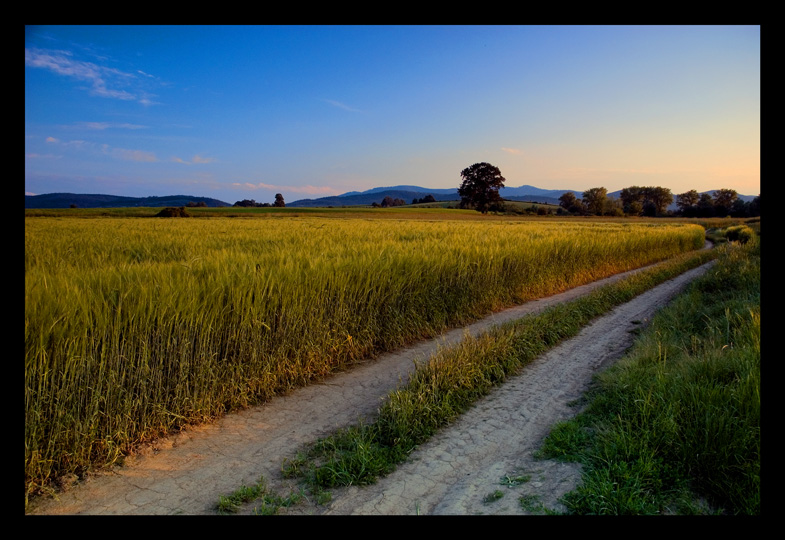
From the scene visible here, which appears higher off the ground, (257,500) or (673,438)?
(673,438)

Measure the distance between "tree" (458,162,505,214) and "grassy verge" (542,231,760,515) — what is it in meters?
56.2

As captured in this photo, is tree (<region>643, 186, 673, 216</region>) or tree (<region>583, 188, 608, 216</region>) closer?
tree (<region>583, 188, 608, 216</region>)

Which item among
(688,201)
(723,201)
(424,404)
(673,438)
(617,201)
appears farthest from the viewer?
(617,201)

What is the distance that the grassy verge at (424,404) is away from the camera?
11.2 feet

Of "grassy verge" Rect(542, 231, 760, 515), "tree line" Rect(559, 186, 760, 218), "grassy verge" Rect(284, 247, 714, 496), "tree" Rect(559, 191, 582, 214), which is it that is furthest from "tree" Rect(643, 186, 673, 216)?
"grassy verge" Rect(542, 231, 760, 515)

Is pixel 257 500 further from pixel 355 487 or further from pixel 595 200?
pixel 595 200

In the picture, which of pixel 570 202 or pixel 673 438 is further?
pixel 570 202

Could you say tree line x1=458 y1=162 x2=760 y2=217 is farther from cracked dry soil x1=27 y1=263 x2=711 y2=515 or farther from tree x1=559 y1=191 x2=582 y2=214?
cracked dry soil x1=27 y1=263 x2=711 y2=515

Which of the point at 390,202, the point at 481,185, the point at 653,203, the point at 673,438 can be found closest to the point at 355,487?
the point at 673,438

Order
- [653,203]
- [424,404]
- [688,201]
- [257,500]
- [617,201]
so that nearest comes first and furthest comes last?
[257,500] < [424,404] < [688,201] < [617,201] < [653,203]

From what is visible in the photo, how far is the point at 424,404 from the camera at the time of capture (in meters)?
4.25

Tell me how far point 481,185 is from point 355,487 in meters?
58.9

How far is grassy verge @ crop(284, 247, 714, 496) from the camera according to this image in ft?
11.2
